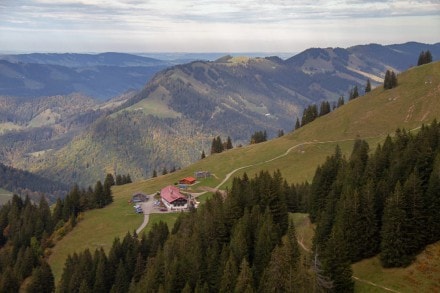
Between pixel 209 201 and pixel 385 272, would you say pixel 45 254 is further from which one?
pixel 385 272

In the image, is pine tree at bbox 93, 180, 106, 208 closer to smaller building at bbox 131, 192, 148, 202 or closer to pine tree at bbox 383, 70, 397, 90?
smaller building at bbox 131, 192, 148, 202

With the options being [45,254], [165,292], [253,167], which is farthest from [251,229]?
[253,167]

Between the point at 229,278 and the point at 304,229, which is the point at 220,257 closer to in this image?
the point at 229,278

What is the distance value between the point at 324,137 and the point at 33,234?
107 metres

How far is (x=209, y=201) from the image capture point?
270 feet

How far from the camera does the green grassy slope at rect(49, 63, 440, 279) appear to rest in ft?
453

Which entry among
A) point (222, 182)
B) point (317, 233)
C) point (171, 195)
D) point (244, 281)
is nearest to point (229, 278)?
point (244, 281)

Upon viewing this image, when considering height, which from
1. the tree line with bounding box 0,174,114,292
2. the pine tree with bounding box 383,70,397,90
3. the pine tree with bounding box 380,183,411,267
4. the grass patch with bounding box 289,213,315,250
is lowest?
the tree line with bounding box 0,174,114,292

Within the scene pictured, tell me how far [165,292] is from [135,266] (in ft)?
83.7

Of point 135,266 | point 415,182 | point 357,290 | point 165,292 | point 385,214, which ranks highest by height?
point 415,182

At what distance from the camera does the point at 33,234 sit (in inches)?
4761

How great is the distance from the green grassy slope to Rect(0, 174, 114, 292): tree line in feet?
15.9

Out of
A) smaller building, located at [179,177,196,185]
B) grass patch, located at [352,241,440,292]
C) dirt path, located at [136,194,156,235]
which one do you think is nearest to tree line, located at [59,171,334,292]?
grass patch, located at [352,241,440,292]

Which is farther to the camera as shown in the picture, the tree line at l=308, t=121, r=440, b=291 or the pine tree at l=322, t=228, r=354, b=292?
the tree line at l=308, t=121, r=440, b=291
